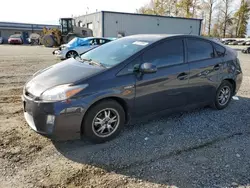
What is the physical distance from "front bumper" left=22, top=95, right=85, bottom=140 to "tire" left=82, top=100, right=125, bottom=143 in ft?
0.42

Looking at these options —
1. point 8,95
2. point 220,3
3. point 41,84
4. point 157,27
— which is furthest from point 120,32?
point 220,3

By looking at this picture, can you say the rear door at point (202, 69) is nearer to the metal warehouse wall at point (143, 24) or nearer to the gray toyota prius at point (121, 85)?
the gray toyota prius at point (121, 85)

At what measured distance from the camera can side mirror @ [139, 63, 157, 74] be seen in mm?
3309

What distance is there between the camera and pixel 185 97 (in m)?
4.01

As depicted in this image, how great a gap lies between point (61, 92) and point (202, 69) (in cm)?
260

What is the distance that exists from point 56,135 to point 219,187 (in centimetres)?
203

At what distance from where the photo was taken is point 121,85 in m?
3.21

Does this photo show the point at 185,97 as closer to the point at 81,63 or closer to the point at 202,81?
the point at 202,81

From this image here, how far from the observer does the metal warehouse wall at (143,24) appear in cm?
2980

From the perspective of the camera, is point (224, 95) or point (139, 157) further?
point (224, 95)

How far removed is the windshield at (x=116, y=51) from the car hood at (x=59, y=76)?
26cm

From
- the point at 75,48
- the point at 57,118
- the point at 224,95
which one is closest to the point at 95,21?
the point at 75,48

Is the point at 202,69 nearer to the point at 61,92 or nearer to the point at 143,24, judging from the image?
the point at 61,92

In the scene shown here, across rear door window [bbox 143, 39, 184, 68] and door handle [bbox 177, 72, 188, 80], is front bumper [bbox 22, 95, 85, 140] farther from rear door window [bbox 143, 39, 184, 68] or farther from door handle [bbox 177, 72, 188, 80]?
door handle [bbox 177, 72, 188, 80]
